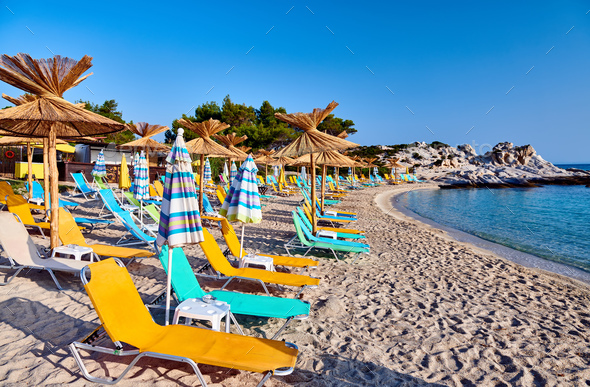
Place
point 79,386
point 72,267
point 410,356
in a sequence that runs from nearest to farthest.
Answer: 1. point 79,386
2. point 410,356
3. point 72,267

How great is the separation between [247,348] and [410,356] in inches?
59.9

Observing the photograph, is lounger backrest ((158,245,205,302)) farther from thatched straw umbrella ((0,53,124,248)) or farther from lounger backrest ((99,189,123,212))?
lounger backrest ((99,189,123,212))

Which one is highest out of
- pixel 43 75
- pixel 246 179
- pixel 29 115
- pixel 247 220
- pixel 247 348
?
pixel 43 75

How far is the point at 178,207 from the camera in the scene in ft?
8.99

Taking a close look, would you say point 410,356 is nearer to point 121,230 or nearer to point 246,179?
point 246,179

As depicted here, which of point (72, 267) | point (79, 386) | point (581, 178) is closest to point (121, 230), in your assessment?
point (72, 267)

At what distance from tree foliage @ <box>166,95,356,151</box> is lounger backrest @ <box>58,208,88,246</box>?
24302 mm

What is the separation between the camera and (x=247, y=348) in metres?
2.27

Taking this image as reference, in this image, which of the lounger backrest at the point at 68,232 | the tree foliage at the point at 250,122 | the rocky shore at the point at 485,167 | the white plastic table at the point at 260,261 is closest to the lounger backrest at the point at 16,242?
the lounger backrest at the point at 68,232

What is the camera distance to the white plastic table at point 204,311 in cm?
262

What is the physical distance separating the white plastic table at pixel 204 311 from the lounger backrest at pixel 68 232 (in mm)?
2835

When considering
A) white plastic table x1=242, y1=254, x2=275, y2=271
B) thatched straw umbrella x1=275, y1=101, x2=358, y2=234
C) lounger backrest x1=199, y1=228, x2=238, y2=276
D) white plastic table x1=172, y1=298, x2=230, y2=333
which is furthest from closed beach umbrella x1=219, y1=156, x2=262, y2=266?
thatched straw umbrella x1=275, y1=101, x2=358, y2=234

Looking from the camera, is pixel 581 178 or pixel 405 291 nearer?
pixel 405 291

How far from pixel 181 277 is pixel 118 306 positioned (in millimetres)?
786
